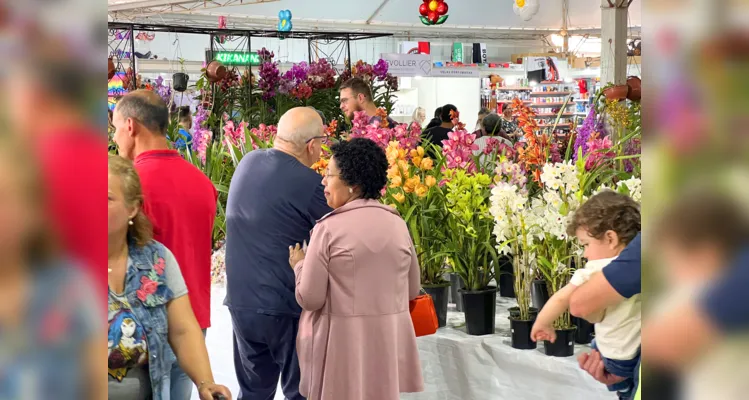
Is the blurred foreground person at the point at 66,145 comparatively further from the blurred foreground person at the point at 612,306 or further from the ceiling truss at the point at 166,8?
the ceiling truss at the point at 166,8

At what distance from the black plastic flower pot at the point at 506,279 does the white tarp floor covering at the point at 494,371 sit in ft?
0.73

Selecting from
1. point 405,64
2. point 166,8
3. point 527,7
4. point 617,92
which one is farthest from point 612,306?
point 166,8

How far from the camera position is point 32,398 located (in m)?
0.37

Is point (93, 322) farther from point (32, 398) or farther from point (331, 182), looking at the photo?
point (331, 182)

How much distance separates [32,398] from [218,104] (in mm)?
6441

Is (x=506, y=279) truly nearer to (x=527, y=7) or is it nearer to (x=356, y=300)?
(x=356, y=300)

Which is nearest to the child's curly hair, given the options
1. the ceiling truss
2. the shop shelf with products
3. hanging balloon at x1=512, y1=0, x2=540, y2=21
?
hanging balloon at x1=512, y1=0, x2=540, y2=21

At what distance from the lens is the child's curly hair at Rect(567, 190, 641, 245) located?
75.3 inches

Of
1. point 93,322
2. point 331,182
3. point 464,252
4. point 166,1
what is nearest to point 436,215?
point 464,252

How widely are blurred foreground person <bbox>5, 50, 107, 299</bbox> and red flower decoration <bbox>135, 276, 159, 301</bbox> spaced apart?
1.29 m

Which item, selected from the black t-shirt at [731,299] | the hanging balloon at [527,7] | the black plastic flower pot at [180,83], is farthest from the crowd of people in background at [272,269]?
the hanging balloon at [527,7]

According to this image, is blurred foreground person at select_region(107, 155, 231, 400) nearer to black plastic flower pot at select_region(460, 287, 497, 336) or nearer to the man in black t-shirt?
black plastic flower pot at select_region(460, 287, 497, 336)

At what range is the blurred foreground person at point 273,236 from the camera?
9.29 ft

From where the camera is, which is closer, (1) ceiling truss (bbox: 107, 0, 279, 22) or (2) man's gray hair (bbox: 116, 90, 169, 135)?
(2) man's gray hair (bbox: 116, 90, 169, 135)
